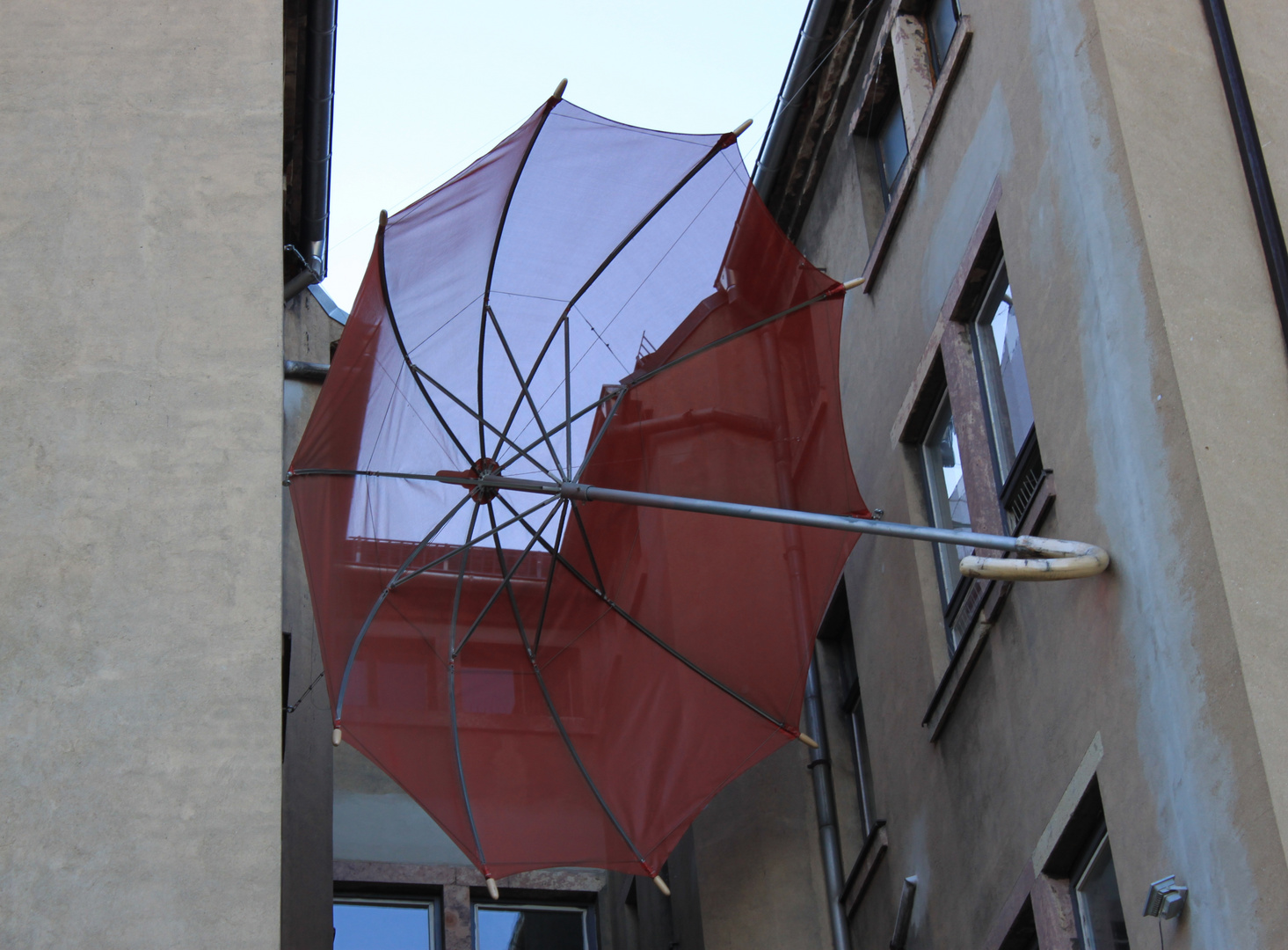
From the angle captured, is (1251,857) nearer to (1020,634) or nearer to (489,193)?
(1020,634)

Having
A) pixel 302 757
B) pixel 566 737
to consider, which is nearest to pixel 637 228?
pixel 566 737

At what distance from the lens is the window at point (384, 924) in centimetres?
1359

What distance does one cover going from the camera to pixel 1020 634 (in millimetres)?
8859

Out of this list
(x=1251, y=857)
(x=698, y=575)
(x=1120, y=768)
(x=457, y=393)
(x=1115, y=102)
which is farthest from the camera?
(x=698, y=575)

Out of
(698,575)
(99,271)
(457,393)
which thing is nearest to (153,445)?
(99,271)

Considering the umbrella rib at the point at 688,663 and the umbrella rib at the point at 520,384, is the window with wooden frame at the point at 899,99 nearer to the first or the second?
the umbrella rib at the point at 520,384

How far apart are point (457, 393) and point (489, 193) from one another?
116 centimetres

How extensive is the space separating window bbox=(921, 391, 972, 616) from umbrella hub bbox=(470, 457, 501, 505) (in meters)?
2.85

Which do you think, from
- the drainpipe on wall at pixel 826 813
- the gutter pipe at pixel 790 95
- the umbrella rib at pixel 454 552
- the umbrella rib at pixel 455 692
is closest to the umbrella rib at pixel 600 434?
the umbrella rib at pixel 454 552

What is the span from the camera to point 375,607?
9312 millimetres

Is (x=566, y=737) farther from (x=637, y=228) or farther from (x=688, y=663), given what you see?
(x=637, y=228)

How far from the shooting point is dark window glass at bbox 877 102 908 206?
12734 mm

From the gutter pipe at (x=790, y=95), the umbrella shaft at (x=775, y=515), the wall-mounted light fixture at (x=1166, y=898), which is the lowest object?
the wall-mounted light fixture at (x=1166, y=898)

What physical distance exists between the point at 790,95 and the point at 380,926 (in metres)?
7.63
